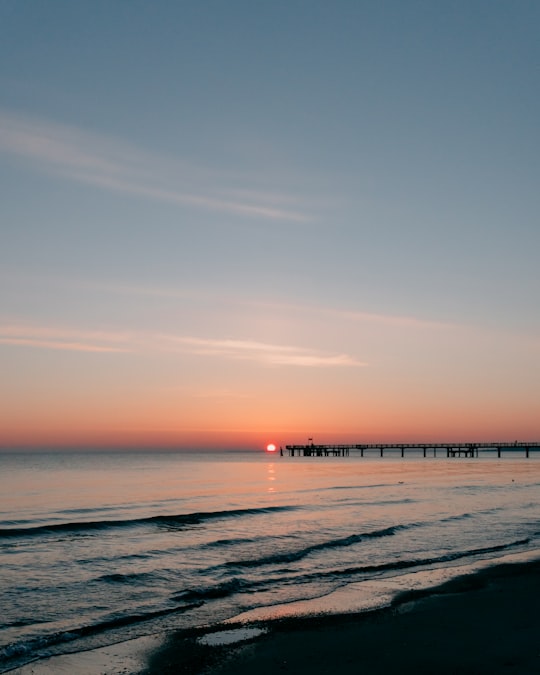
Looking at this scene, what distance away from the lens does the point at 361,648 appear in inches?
395

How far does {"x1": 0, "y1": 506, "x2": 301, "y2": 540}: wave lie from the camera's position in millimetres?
26350

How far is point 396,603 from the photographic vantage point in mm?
13250

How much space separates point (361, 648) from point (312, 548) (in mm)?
11428

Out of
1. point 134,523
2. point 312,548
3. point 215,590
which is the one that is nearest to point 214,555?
point 312,548

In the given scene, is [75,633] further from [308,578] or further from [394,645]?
[308,578]

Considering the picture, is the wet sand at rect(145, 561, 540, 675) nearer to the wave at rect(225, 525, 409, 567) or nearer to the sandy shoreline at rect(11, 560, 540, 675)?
the sandy shoreline at rect(11, 560, 540, 675)

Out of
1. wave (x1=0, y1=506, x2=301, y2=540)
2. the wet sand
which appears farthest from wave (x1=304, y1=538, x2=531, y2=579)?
wave (x1=0, y1=506, x2=301, y2=540)

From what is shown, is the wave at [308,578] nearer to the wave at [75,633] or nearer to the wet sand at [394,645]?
the wave at [75,633]

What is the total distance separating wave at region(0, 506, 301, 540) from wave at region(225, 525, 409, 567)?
336 inches

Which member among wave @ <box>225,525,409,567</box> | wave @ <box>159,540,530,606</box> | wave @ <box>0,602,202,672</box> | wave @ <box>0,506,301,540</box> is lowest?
wave @ <box>0,506,301,540</box>

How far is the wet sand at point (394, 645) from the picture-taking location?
9.12 meters

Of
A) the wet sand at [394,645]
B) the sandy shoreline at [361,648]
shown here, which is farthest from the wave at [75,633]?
the wet sand at [394,645]

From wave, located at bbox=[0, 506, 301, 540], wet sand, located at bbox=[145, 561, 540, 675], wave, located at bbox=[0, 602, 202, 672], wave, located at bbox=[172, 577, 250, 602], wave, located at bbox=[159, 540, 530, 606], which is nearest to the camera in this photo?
wet sand, located at bbox=[145, 561, 540, 675]

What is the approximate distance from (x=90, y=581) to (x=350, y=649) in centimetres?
907
